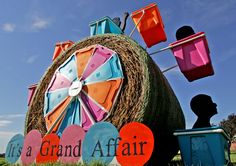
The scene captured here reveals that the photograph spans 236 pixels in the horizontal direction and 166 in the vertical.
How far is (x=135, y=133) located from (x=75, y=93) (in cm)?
140

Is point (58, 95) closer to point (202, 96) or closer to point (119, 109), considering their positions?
point (119, 109)

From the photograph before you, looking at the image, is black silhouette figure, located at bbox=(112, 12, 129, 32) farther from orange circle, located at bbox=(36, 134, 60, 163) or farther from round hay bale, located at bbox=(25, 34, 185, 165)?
orange circle, located at bbox=(36, 134, 60, 163)

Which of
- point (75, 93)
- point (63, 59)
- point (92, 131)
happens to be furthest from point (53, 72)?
point (92, 131)

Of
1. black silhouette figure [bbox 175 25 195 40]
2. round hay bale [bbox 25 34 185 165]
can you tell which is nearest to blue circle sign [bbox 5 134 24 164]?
round hay bale [bbox 25 34 185 165]

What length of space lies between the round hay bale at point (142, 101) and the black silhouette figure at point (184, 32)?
90 centimetres

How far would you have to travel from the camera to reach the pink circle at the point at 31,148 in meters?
3.73

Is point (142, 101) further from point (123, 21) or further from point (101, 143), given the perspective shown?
point (123, 21)

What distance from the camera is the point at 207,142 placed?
338 centimetres

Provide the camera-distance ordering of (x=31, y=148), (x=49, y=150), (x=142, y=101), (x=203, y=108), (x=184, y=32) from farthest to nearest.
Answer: (x=184, y=32) → (x=203, y=108) → (x=31, y=148) → (x=49, y=150) → (x=142, y=101)

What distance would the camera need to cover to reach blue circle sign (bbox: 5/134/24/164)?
13.3ft

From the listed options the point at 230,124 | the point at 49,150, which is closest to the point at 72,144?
the point at 49,150

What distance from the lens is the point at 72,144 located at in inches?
134

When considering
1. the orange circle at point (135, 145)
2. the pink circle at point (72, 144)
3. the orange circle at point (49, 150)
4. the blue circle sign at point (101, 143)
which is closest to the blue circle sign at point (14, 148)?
the orange circle at point (49, 150)

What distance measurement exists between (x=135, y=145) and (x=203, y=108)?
183 cm
